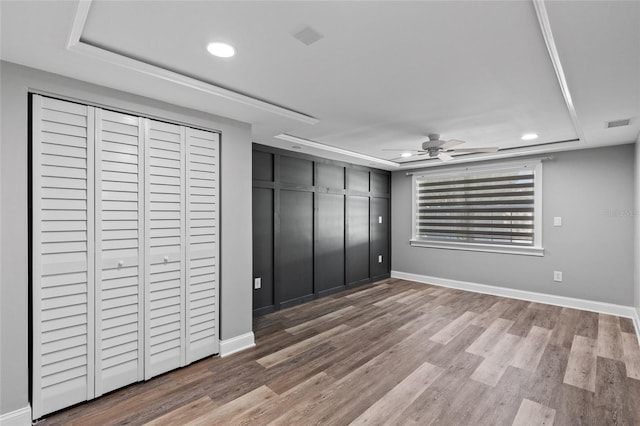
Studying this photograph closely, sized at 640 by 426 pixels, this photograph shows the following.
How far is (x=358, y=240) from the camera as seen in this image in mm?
5535

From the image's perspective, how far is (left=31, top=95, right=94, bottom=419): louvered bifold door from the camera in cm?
195

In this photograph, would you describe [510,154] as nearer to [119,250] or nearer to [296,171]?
[296,171]

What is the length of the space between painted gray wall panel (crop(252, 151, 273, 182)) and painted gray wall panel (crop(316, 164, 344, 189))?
0.90m

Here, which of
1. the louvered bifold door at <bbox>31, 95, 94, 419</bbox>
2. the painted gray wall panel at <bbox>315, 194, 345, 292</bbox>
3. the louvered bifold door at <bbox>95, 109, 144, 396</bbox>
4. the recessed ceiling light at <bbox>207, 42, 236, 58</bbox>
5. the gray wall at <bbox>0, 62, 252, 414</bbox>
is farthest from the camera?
the painted gray wall panel at <bbox>315, 194, 345, 292</bbox>

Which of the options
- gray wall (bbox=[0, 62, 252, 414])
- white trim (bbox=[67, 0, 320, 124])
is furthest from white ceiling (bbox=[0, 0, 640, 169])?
gray wall (bbox=[0, 62, 252, 414])

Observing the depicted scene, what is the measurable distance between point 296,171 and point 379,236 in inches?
95.4

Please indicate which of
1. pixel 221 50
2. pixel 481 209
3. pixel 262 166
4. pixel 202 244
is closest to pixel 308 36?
pixel 221 50

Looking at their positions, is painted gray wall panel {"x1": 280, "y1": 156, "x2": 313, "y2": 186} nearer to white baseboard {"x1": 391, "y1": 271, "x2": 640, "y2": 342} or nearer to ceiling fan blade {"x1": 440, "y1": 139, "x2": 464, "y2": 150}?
ceiling fan blade {"x1": 440, "y1": 139, "x2": 464, "y2": 150}

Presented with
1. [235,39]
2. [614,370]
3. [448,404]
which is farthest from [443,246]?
[235,39]

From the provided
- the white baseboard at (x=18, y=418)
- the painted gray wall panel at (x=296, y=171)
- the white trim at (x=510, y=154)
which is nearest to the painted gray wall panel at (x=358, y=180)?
the white trim at (x=510, y=154)

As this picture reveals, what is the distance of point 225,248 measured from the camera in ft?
9.58

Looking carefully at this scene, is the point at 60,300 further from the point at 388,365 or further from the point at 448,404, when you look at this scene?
the point at 448,404

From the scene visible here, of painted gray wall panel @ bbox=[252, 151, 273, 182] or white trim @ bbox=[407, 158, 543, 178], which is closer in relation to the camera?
painted gray wall panel @ bbox=[252, 151, 273, 182]

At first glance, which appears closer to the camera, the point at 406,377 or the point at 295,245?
the point at 406,377
